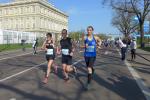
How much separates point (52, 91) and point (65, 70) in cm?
226

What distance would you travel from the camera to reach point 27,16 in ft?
408

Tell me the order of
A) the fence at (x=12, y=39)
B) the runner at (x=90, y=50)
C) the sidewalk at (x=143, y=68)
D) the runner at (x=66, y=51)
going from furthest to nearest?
the fence at (x=12, y=39) → the sidewalk at (x=143, y=68) → the runner at (x=66, y=51) → the runner at (x=90, y=50)

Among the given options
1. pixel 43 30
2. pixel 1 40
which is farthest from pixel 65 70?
pixel 43 30

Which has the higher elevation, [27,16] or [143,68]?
[27,16]

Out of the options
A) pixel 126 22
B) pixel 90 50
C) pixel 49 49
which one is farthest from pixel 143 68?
pixel 126 22

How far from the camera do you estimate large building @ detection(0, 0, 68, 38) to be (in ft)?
400

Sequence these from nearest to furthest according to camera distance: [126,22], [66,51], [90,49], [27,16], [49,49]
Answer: [90,49] < [66,51] < [49,49] < [126,22] < [27,16]

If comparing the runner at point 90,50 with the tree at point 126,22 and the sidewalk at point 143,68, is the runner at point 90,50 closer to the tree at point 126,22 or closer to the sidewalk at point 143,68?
the sidewalk at point 143,68

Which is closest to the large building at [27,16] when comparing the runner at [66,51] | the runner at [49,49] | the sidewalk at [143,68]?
the sidewalk at [143,68]

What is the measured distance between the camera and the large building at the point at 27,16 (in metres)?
122

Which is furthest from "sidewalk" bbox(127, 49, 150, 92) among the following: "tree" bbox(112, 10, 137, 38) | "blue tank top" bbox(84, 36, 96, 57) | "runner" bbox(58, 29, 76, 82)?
"tree" bbox(112, 10, 137, 38)

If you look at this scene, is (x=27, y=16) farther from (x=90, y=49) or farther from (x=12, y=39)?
(x=90, y=49)

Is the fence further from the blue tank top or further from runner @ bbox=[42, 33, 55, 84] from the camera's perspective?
the blue tank top

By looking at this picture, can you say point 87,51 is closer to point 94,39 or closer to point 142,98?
point 94,39
